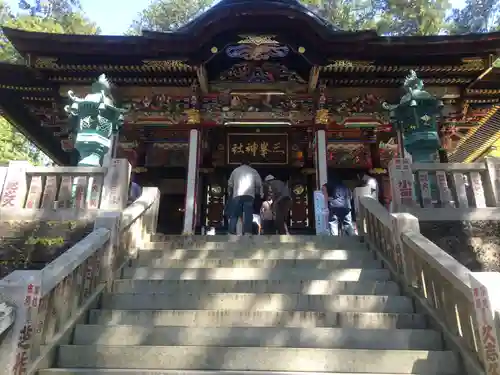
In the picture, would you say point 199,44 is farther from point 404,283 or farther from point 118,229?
point 404,283

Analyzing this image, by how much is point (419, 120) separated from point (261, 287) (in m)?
4.37

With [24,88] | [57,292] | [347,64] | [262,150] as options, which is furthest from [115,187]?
[262,150]

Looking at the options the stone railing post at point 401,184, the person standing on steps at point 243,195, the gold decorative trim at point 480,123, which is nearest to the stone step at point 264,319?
the stone railing post at point 401,184

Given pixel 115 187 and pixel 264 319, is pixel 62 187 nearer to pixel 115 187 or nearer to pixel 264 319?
pixel 115 187

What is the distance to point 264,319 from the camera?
13.3 ft

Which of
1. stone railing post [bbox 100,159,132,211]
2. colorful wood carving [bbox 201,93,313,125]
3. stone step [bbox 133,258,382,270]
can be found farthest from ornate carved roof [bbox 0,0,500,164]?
stone step [bbox 133,258,382,270]

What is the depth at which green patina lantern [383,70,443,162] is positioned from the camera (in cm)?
690

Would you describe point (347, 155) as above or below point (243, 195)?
above

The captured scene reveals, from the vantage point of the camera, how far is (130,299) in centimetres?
444

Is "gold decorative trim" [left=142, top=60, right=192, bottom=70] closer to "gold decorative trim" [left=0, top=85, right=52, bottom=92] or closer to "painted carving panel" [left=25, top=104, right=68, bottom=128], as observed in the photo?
"gold decorative trim" [left=0, top=85, right=52, bottom=92]

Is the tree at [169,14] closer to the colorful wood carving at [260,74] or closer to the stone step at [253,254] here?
the colorful wood carving at [260,74]

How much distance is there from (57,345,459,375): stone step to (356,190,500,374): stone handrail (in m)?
0.26

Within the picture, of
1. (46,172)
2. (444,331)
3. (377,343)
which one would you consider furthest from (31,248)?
(444,331)

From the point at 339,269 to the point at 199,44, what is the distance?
5.49m
